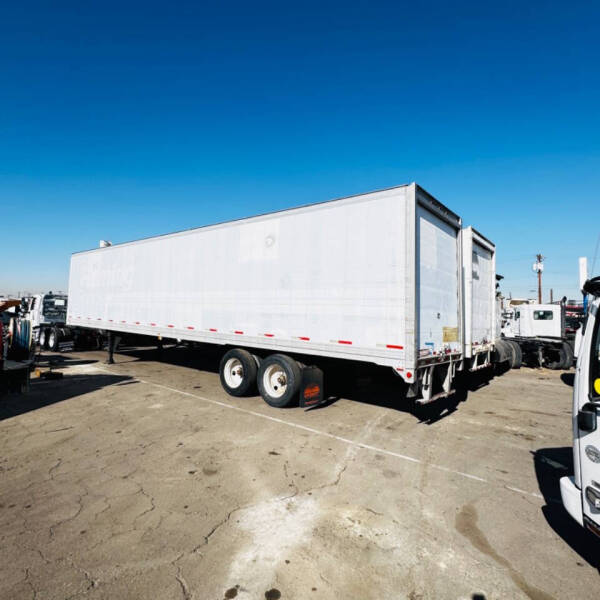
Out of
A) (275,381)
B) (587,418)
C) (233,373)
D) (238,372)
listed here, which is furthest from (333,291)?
(587,418)

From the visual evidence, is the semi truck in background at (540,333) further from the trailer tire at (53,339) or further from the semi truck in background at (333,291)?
the trailer tire at (53,339)

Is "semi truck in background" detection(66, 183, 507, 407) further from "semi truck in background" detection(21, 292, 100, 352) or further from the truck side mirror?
"semi truck in background" detection(21, 292, 100, 352)

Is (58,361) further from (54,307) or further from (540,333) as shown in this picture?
(540,333)

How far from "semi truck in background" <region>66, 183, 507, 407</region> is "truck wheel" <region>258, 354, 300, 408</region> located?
0.08 feet

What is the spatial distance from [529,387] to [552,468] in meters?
7.15

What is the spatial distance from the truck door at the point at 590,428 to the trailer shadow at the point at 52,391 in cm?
909

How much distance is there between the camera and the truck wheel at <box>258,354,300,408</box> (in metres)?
7.50

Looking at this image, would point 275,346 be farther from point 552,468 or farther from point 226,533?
point 552,468

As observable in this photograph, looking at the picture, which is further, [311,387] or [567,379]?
[567,379]

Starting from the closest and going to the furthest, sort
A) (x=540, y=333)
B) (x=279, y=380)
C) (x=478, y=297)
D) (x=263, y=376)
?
1. (x=279, y=380)
2. (x=263, y=376)
3. (x=478, y=297)
4. (x=540, y=333)

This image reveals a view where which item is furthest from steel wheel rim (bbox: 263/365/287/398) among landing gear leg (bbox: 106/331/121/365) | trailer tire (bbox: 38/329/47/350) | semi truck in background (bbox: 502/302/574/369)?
trailer tire (bbox: 38/329/47/350)

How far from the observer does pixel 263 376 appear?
26.7ft

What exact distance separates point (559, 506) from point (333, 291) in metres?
4.55

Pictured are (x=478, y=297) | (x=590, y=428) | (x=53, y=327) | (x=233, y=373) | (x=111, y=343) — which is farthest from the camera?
(x=53, y=327)
